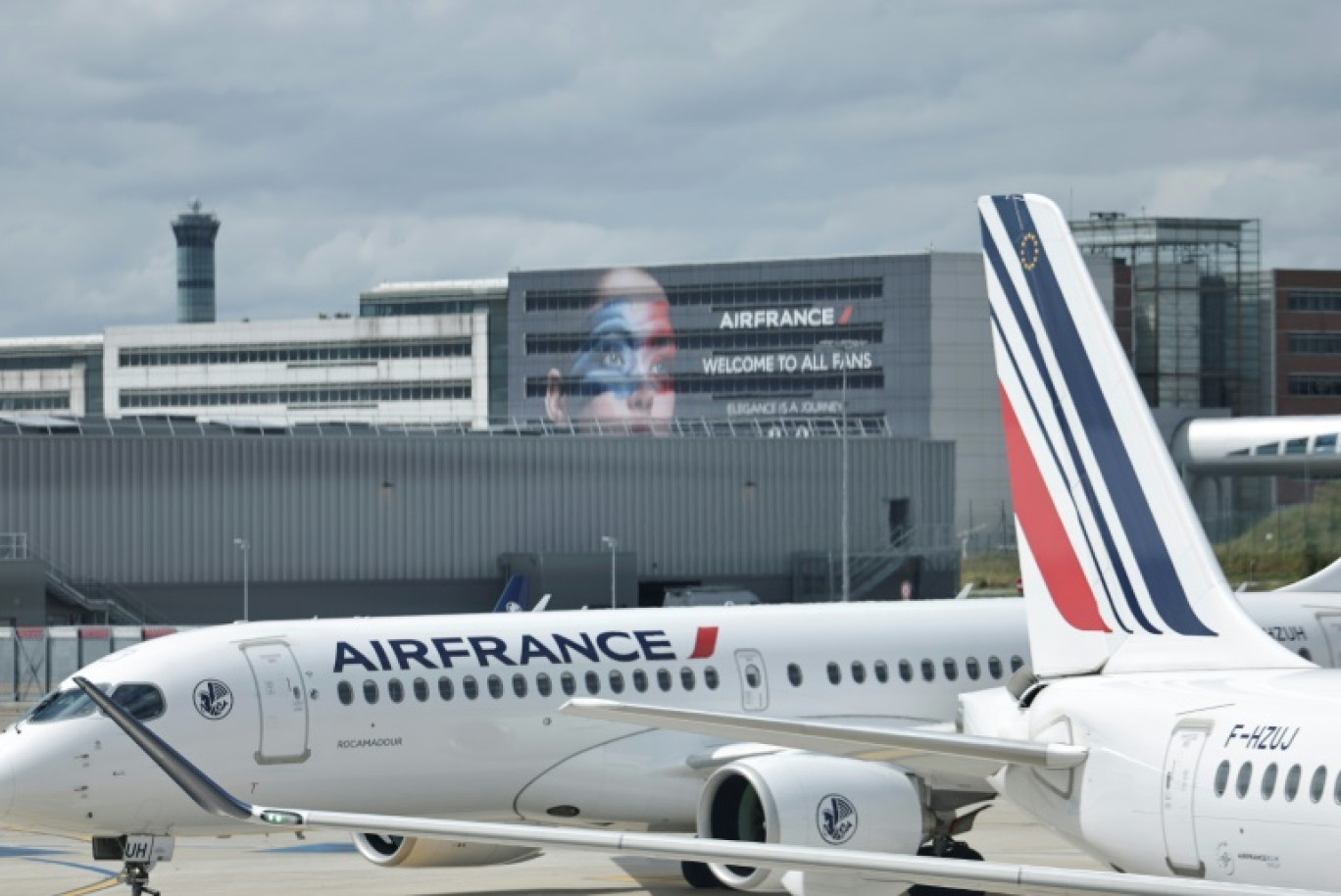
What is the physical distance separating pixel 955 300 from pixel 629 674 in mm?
117585

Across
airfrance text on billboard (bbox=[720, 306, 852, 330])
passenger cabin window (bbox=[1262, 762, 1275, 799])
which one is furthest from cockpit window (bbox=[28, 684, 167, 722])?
airfrance text on billboard (bbox=[720, 306, 852, 330])

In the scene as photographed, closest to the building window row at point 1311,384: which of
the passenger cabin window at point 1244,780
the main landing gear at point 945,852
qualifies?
the main landing gear at point 945,852

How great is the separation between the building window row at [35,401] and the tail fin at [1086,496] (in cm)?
18124

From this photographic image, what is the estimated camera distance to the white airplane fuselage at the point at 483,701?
25938 millimetres

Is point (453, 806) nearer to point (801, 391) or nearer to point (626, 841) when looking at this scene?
point (626, 841)

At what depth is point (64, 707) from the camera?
2617cm

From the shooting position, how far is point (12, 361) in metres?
199

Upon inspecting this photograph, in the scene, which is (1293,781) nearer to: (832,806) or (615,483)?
(832,806)

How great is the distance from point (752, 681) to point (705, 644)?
808mm

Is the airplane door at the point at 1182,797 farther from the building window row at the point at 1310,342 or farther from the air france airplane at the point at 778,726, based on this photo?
the building window row at the point at 1310,342

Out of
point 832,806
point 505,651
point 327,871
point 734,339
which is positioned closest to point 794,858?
point 832,806

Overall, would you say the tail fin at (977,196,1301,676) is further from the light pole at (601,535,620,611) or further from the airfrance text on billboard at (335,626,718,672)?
the light pole at (601,535,620,611)

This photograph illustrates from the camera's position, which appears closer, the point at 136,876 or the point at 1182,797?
the point at 1182,797

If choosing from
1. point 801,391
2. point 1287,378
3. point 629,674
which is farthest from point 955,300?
point 629,674
